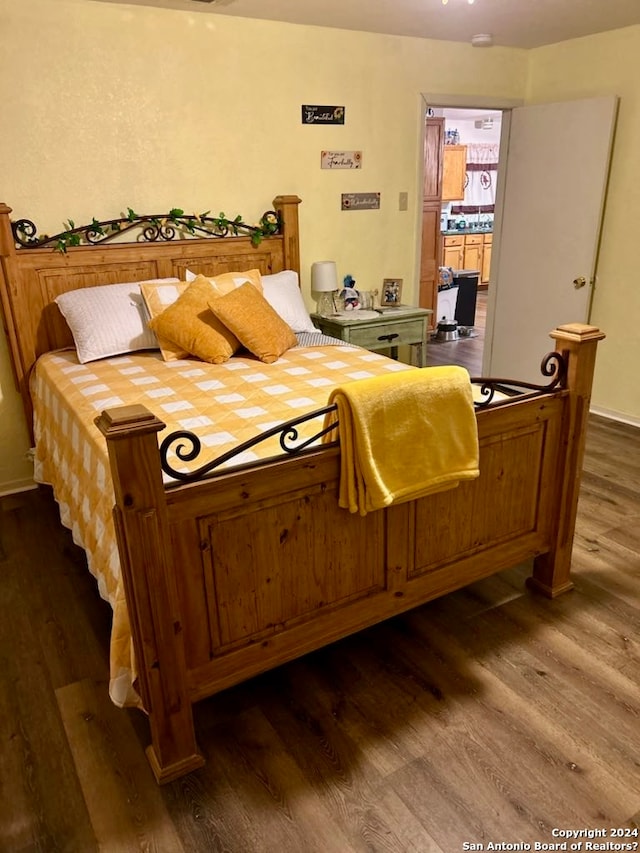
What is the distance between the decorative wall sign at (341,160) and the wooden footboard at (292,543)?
2272mm

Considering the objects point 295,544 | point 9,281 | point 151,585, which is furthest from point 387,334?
point 151,585

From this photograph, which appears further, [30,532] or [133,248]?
[133,248]

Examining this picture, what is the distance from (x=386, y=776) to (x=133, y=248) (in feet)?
8.96

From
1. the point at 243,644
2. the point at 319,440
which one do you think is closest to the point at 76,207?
the point at 319,440

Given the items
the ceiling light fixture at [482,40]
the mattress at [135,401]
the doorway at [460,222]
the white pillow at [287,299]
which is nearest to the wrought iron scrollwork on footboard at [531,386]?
the mattress at [135,401]

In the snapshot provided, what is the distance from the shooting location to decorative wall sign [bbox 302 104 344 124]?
3.70 meters

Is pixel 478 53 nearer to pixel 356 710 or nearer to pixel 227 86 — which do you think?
pixel 227 86

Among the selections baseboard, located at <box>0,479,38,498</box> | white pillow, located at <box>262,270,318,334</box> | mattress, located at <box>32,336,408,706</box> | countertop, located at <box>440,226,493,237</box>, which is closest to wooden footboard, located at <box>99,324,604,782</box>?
mattress, located at <box>32,336,408,706</box>

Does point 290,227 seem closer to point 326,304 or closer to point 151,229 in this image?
point 326,304

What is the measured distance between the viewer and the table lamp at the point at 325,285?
392cm

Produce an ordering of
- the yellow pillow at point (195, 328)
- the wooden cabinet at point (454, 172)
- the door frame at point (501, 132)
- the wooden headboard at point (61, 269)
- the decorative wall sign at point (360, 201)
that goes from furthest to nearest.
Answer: the wooden cabinet at point (454, 172), the door frame at point (501, 132), the decorative wall sign at point (360, 201), the wooden headboard at point (61, 269), the yellow pillow at point (195, 328)

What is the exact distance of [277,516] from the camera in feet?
5.69

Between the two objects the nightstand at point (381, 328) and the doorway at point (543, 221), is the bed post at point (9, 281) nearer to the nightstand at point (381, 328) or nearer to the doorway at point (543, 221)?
the nightstand at point (381, 328)

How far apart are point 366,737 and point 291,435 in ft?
2.98
